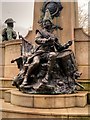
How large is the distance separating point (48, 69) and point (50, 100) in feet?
2.78

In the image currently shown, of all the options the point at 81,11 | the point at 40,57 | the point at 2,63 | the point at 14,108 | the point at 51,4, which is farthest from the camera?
the point at 81,11

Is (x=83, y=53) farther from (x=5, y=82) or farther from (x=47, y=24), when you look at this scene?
(x=5, y=82)

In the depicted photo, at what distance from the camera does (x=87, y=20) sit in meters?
25.6

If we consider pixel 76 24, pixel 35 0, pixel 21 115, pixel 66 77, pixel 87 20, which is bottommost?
pixel 21 115

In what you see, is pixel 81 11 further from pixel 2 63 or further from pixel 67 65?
pixel 67 65

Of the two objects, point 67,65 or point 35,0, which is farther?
point 35,0

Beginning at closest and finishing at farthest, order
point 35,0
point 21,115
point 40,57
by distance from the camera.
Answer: point 21,115 → point 40,57 → point 35,0

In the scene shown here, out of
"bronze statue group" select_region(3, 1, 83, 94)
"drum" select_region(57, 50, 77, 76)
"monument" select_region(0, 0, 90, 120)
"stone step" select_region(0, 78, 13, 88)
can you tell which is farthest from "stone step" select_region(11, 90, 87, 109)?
"stone step" select_region(0, 78, 13, 88)

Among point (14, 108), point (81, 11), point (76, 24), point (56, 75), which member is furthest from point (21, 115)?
point (81, 11)

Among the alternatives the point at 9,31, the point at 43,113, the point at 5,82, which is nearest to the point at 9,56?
the point at 5,82

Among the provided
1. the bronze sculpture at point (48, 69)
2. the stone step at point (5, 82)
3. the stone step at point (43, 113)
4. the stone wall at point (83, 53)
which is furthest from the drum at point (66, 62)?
the stone step at point (5, 82)

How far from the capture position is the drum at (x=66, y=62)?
266 inches

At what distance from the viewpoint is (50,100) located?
598 cm

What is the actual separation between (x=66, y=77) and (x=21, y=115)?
71.3 inches
